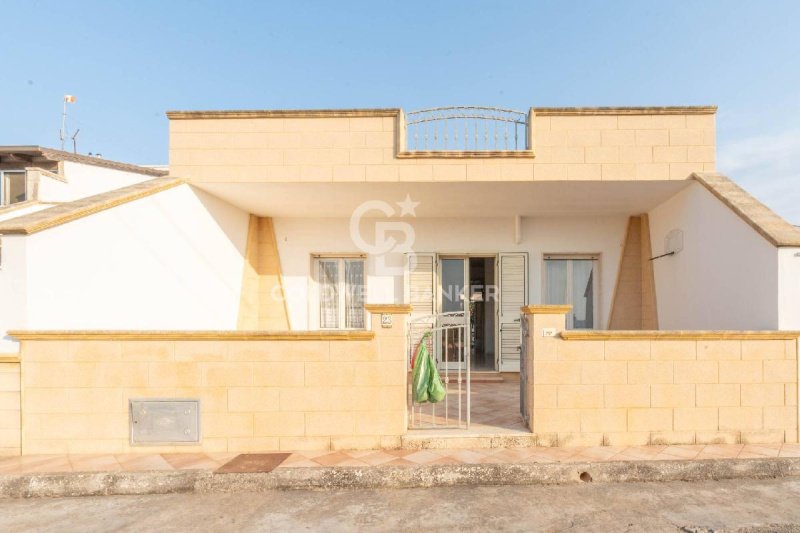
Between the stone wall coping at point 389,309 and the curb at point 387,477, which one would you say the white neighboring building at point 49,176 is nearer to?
the curb at point 387,477

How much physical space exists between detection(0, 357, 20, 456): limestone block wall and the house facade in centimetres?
2

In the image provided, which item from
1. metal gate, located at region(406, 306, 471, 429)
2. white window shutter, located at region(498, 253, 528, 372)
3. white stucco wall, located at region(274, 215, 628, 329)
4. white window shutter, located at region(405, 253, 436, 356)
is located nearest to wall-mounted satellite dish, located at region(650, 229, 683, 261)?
white stucco wall, located at region(274, 215, 628, 329)

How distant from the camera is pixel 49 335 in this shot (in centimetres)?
383

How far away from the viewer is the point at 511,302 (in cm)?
745

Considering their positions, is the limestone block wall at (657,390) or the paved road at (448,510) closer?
the paved road at (448,510)

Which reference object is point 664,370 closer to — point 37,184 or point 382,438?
point 382,438

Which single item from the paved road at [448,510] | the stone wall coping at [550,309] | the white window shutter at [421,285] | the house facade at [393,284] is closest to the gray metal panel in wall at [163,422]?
the house facade at [393,284]

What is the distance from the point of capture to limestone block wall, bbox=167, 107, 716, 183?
18.7 feet

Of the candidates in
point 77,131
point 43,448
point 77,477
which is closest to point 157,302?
point 43,448

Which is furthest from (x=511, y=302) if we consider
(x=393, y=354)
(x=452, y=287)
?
(x=393, y=354)

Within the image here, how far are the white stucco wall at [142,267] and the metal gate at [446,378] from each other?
357cm

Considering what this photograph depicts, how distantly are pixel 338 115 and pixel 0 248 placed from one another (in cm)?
429

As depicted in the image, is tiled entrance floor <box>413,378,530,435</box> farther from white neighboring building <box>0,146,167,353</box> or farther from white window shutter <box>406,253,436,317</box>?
white neighboring building <box>0,146,167,353</box>

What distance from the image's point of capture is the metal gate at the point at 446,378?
4234 mm
